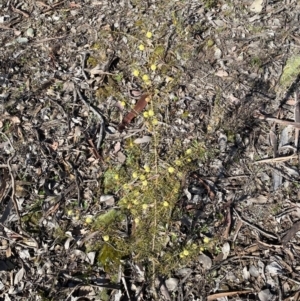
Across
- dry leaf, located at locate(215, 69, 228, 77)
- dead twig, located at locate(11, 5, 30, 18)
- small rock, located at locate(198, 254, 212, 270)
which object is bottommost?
small rock, located at locate(198, 254, 212, 270)

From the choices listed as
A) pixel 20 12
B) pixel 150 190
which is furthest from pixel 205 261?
pixel 20 12

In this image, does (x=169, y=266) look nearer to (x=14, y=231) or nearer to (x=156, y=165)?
(x=156, y=165)

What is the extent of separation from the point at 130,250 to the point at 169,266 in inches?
10.8

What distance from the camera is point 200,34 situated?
3750mm

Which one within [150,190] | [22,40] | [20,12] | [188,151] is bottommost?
[150,190]

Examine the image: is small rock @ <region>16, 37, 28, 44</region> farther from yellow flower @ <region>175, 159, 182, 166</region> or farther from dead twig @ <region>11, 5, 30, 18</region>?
yellow flower @ <region>175, 159, 182, 166</region>

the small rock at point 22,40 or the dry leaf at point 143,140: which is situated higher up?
the small rock at point 22,40

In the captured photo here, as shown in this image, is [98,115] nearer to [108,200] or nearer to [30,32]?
[108,200]

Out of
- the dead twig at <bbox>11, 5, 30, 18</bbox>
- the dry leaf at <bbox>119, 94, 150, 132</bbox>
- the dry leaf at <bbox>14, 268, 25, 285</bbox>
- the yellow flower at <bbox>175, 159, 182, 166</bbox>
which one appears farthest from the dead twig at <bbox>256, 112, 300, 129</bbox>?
Result: the dead twig at <bbox>11, 5, 30, 18</bbox>

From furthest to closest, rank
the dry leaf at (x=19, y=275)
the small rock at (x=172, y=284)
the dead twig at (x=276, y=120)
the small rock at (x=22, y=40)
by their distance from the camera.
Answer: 1. the small rock at (x=22, y=40)
2. the dead twig at (x=276, y=120)
3. the dry leaf at (x=19, y=275)
4. the small rock at (x=172, y=284)

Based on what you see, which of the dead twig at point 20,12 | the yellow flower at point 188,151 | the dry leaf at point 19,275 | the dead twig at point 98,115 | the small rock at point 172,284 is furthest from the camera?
the dead twig at point 20,12

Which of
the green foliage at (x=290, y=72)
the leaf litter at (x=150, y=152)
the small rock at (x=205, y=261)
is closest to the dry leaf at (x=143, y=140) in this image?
the leaf litter at (x=150, y=152)

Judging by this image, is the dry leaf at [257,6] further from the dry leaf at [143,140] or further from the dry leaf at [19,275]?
the dry leaf at [19,275]

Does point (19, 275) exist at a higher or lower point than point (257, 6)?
lower
